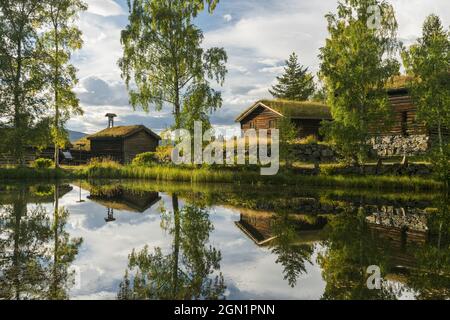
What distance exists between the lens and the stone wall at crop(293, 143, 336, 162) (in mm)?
28984

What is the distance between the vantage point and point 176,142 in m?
26.5

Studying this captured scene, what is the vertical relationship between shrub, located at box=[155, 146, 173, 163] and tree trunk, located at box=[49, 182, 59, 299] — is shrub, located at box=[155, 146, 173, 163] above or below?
above

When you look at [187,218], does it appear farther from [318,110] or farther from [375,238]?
[318,110]

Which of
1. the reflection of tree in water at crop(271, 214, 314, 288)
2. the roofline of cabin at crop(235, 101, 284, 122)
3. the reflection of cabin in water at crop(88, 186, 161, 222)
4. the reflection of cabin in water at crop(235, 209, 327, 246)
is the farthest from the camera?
the roofline of cabin at crop(235, 101, 284, 122)

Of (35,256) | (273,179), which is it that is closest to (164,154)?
(273,179)

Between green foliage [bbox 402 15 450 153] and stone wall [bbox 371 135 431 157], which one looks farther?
stone wall [bbox 371 135 431 157]

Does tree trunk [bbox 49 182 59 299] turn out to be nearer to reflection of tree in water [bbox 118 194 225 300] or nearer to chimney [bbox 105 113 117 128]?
reflection of tree in water [bbox 118 194 225 300]

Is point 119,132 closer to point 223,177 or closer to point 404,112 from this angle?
point 223,177

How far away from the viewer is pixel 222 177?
23.9 meters

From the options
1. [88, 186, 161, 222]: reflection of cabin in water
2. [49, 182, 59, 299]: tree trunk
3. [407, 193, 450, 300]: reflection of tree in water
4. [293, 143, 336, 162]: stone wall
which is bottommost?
[407, 193, 450, 300]: reflection of tree in water
